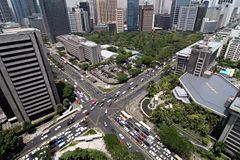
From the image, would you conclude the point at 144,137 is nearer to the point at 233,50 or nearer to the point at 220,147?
the point at 220,147

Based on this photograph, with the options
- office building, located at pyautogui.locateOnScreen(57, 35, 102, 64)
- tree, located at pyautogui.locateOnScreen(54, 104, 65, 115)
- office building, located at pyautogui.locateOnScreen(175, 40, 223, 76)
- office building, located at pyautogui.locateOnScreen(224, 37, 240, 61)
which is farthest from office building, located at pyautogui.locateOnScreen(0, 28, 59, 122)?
office building, located at pyautogui.locateOnScreen(224, 37, 240, 61)

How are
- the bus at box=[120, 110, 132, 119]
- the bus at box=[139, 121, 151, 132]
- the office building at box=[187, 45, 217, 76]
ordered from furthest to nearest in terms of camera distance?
1. the office building at box=[187, 45, 217, 76]
2. the bus at box=[120, 110, 132, 119]
3. the bus at box=[139, 121, 151, 132]

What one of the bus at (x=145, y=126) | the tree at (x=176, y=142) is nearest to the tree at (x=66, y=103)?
the bus at (x=145, y=126)

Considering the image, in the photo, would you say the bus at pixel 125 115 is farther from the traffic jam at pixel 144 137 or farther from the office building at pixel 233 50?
the office building at pixel 233 50

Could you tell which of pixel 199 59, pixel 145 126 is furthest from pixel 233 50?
pixel 145 126

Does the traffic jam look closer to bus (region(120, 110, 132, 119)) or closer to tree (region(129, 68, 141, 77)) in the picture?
bus (region(120, 110, 132, 119))

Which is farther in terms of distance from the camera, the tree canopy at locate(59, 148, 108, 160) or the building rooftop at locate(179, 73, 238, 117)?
the building rooftop at locate(179, 73, 238, 117)

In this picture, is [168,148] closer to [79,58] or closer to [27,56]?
[27,56]
